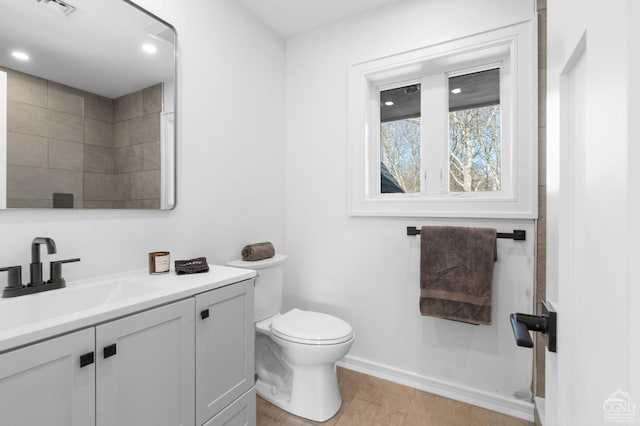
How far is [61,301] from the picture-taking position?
3.65ft

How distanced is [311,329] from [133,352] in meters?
0.90

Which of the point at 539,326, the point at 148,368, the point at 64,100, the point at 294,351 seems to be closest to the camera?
the point at 539,326

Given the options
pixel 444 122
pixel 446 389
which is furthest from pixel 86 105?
pixel 446 389

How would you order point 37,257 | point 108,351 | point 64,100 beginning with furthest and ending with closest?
1. point 64,100
2. point 37,257
3. point 108,351

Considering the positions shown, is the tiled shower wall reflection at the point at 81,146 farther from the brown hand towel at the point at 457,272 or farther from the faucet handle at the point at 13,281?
the brown hand towel at the point at 457,272

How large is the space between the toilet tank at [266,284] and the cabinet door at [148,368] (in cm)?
68

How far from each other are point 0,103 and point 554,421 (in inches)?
71.4

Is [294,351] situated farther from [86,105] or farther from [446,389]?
[86,105]

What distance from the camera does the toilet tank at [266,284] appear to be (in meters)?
1.81

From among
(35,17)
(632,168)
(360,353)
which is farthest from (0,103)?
(360,353)

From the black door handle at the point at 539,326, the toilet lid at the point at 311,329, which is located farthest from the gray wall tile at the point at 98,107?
the black door handle at the point at 539,326

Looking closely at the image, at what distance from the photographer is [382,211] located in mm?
2012

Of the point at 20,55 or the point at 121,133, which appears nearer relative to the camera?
the point at 20,55

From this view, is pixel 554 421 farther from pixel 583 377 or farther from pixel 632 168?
pixel 632 168
